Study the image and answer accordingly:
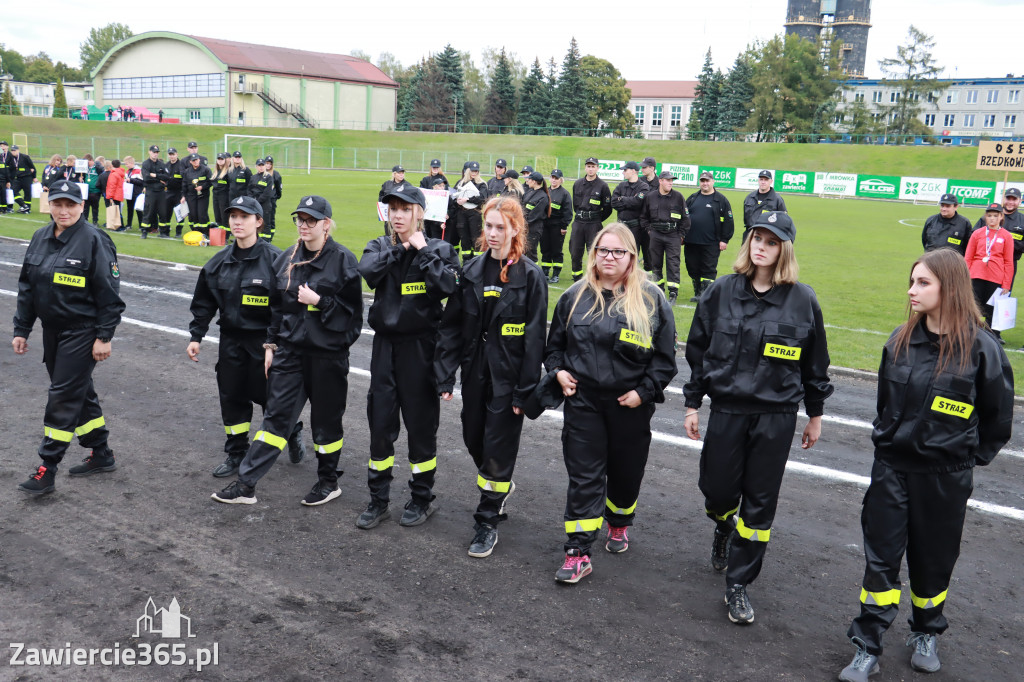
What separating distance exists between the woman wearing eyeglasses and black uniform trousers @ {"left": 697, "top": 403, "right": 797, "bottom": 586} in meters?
0.49

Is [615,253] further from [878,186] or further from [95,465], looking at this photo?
[878,186]

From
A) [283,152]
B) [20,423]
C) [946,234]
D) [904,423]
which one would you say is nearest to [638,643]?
[904,423]

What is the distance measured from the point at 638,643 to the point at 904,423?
175 centimetres

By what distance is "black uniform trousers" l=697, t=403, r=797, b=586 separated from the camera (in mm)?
4578

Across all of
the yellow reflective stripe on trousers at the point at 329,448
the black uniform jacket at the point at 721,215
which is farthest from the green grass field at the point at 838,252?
the yellow reflective stripe on trousers at the point at 329,448

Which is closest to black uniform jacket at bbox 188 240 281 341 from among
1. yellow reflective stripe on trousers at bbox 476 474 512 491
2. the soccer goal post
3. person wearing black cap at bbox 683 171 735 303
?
yellow reflective stripe on trousers at bbox 476 474 512 491

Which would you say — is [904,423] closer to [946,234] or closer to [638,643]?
[638,643]

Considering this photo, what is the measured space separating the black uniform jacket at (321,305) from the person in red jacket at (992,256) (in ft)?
31.9

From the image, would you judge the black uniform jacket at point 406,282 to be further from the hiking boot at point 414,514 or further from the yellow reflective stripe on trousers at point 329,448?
the hiking boot at point 414,514

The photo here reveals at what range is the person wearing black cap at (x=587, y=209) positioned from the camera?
50.6 ft

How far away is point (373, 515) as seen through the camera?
18.8 ft

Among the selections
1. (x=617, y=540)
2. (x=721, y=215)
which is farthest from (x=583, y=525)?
(x=721, y=215)

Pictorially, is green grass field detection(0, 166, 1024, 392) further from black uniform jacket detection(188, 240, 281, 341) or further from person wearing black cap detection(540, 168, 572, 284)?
black uniform jacket detection(188, 240, 281, 341)

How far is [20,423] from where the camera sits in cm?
743
